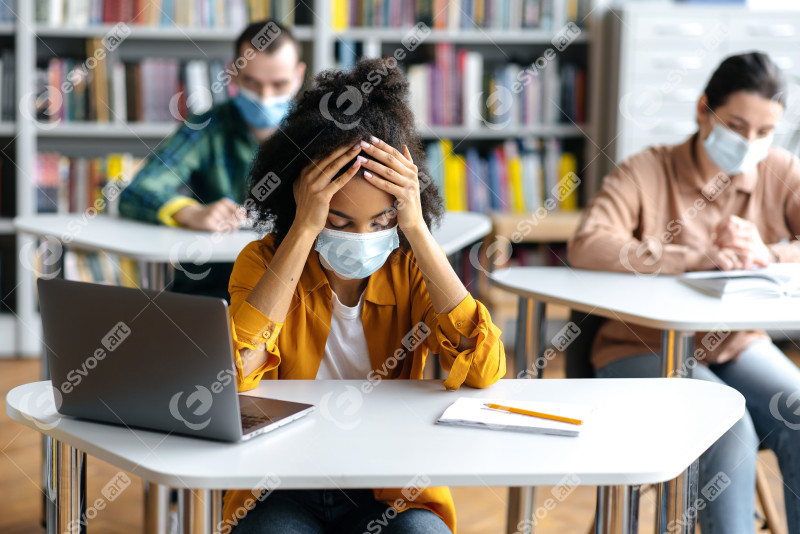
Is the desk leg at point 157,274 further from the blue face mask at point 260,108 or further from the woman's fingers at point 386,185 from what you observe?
the woman's fingers at point 386,185

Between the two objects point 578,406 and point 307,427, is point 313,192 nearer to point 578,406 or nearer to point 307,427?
point 307,427

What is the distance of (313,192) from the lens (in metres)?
1.37

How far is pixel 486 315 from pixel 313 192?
0.33 m

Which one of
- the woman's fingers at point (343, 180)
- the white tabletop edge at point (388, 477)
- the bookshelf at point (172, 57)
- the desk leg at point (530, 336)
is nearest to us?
the white tabletop edge at point (388, 477)

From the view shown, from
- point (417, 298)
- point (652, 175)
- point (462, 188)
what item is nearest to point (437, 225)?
point (417, 298)

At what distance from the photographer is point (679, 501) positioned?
123 centimetres

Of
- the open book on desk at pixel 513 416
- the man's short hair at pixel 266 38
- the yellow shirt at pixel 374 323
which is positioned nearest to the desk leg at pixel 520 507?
the yellow shirt at pixel 374 323

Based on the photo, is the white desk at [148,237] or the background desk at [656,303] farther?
the white desk at [148,237]

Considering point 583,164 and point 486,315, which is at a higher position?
point 486,315

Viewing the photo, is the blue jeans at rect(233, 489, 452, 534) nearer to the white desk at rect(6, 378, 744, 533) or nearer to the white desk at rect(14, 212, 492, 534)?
the white desk at rect(6, 378, 744, 533)

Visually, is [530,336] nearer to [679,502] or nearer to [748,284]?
[748,284]

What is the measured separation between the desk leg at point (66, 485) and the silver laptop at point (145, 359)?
75 millimetres

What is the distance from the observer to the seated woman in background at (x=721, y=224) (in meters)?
1.88

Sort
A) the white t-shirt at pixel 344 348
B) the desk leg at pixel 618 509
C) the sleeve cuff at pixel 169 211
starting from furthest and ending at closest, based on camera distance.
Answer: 1. the sleeve cuff at pixel 169 211
2. the white t-shirt at pixel 344 348
3. the desk leg at pixel 618 509
